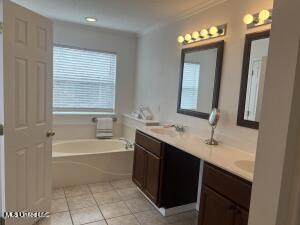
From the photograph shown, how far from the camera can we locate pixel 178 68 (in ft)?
9.87

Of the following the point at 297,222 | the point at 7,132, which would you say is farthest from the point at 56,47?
the point at 297,222

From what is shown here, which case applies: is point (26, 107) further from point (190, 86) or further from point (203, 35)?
point (203, 35)

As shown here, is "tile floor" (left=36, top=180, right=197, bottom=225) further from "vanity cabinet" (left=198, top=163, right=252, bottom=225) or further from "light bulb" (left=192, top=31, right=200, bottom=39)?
"light bulb" (left=192, top=31, right=200, bottom=39)

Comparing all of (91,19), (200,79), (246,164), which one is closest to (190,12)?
(200,79)

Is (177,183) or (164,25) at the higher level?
(164,25)

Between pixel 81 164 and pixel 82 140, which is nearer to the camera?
pixel 81 164

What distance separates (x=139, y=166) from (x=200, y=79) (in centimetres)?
131

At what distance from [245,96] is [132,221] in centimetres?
166

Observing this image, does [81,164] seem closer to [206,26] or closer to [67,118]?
[67,118]

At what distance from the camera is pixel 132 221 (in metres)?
2.35

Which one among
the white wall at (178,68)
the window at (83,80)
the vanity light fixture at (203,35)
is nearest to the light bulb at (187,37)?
the vanity light fixture at (203,35)

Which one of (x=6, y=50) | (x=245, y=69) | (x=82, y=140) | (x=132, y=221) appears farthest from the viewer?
(x=82, y=140)

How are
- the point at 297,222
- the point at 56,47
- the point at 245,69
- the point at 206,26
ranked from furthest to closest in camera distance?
the point at 56,47, the point at 206,26, the point at 245,69, the point at 297,222

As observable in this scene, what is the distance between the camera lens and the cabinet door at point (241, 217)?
1.44 metres
